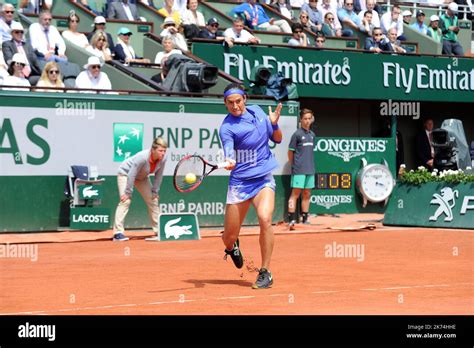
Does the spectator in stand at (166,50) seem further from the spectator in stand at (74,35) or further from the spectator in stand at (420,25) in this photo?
the spectator in stand at (420,25)

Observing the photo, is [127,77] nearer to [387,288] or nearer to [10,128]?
[10,128]

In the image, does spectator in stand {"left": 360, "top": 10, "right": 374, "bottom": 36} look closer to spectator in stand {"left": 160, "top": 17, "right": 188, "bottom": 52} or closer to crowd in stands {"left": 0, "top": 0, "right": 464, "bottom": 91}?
crowd in stands {"left": 0, "top": 0, "right": 464, "bottom": 91}

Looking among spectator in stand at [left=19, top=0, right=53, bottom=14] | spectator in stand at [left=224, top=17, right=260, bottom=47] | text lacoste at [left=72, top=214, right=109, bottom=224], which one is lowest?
text lacoste at [left=72, top=214, right=109, bottom=224]

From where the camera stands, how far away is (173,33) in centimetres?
2244

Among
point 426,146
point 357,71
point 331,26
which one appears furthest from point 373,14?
point 426,146

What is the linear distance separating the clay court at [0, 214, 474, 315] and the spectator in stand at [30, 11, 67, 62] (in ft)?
12.0

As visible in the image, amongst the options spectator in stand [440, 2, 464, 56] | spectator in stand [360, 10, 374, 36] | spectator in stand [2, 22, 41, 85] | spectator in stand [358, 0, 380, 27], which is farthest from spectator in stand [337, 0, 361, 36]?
spectator in stand [2, 22, 41, 85]

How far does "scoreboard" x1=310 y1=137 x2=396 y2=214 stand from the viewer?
2308 cm

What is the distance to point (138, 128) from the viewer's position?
64.1 ft

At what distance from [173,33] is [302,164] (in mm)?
3948

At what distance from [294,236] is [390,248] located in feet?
9.68

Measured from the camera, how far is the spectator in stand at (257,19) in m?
24.9

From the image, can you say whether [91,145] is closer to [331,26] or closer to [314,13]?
[314,13]
